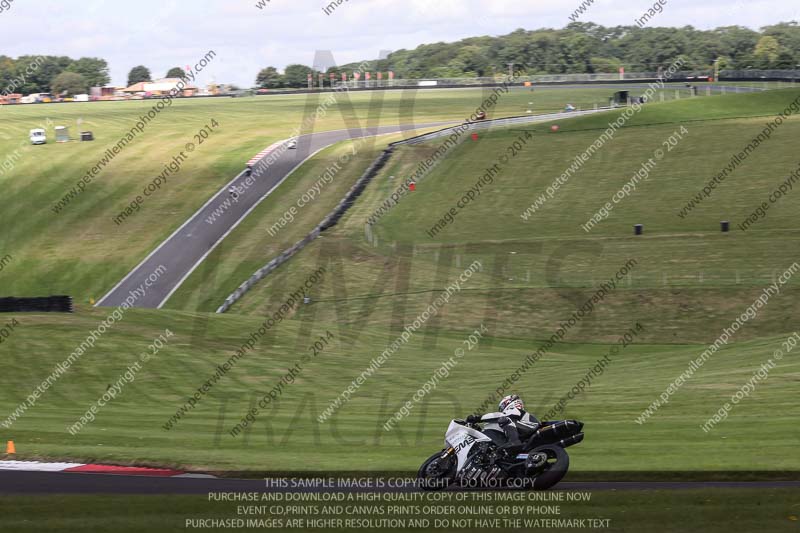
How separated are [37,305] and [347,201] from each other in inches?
1029

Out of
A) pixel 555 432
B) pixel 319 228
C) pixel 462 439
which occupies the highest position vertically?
pixel 555 432

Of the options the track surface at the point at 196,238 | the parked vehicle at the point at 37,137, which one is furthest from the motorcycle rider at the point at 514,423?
the parked vehicle at the point at 37,137

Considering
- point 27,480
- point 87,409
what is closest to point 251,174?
point 87,409

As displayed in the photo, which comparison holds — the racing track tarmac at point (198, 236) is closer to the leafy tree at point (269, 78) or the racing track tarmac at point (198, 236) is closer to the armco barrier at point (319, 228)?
the armco barrier at point (319, 228)

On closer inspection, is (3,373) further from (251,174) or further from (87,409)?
(251,174)

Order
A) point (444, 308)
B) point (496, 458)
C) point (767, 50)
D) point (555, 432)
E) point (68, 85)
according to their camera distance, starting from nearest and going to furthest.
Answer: point (555, 432) < point (496, 458) < point (444, 308) < point (68, 85) < point (767, 50)

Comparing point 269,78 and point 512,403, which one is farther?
point 269,78

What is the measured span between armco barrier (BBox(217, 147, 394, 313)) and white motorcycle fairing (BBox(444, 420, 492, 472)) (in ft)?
94.2

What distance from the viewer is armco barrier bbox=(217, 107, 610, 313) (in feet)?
149

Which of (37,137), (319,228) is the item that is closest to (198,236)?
(319,228)

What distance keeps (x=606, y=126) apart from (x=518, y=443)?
58.0 m

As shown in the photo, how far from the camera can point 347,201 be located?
191 feet

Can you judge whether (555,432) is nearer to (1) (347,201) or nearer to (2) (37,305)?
(2) (37,305)

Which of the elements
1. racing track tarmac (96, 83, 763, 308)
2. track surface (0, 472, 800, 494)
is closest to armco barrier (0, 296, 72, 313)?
racing track tarmac (96, 83, 763, 308)
